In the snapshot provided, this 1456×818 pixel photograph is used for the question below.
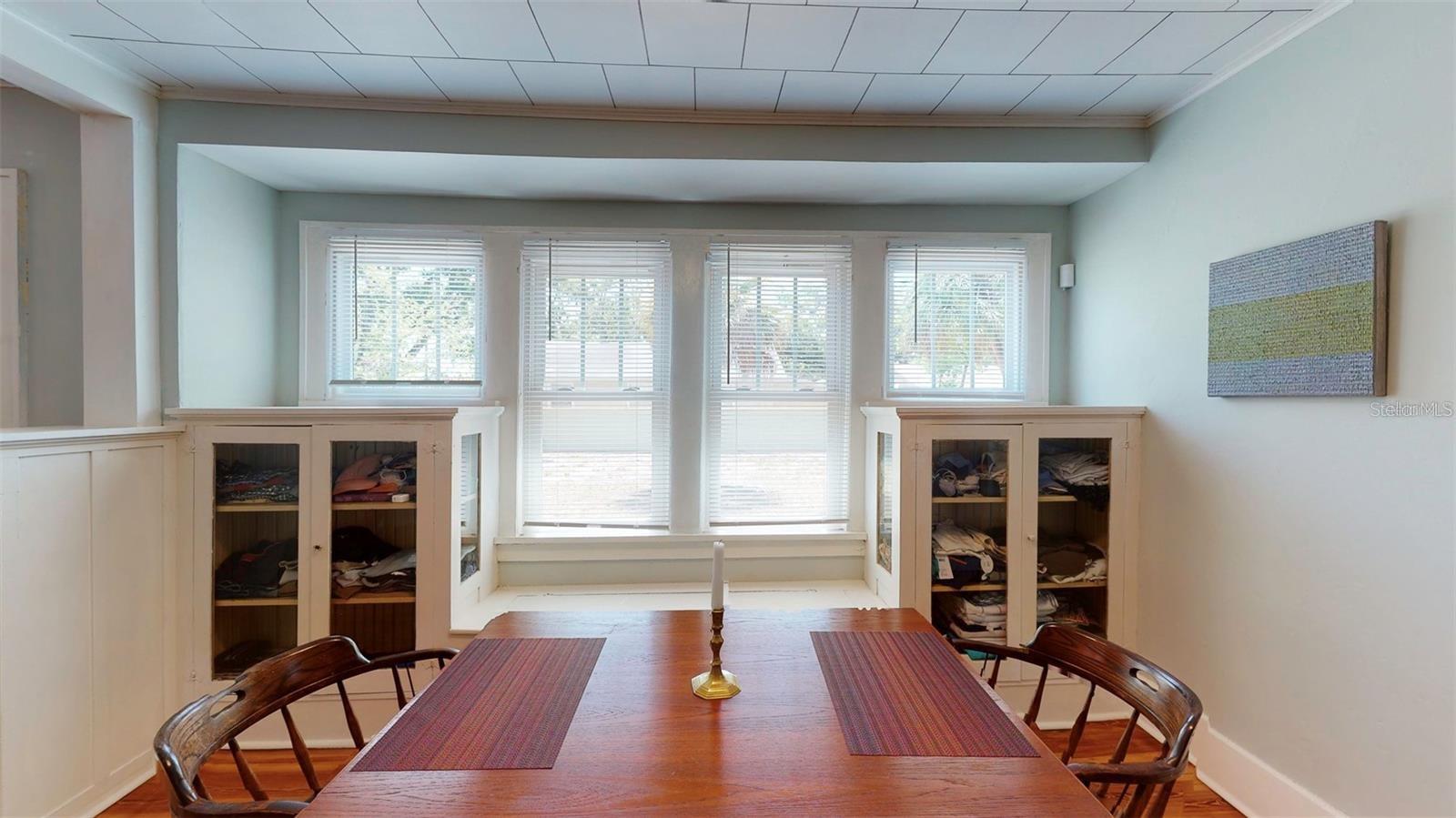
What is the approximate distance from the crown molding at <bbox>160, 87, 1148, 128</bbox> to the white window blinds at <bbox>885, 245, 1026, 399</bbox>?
2.13 feet

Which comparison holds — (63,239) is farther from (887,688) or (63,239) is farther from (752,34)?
(887,688)

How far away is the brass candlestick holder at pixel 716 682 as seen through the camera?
125 cm

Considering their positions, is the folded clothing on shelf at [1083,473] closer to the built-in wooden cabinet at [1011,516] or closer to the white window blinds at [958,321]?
the built-in wooden cabinet at [1011,516]

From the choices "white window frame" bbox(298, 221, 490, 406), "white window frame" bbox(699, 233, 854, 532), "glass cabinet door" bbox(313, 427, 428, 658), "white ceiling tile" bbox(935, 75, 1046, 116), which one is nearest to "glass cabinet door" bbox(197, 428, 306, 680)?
"glass cabinet door" bbox(313, 427, 428, 658)

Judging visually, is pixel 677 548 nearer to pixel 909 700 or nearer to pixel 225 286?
pixel 909 700

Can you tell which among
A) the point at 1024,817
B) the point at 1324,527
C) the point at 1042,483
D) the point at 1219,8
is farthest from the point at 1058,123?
the point at 1024,817

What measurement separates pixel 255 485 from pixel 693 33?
230cm

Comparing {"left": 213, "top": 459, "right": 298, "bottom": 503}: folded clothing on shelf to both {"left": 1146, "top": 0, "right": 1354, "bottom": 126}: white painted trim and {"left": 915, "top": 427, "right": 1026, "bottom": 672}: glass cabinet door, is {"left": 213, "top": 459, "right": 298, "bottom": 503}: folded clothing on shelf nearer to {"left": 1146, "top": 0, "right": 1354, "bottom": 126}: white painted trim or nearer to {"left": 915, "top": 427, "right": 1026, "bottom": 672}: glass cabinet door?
{"left": 915, "top": 427, "right": 1026, "bottom": 672}: glass cabinet door

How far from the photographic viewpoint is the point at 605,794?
95 centimetres

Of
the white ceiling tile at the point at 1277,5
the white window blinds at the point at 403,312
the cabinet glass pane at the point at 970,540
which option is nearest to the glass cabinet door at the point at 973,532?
the cabinet glass pane at the point at 970,540

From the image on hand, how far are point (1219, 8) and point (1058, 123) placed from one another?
634mm

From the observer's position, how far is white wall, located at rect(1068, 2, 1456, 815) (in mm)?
1431

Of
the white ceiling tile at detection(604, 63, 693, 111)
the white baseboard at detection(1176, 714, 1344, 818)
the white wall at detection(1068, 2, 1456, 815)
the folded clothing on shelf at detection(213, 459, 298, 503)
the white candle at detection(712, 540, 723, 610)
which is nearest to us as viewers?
the white candle at detection(712, 540, 723, 610)

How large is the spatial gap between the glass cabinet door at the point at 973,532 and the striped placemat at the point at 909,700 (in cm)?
80
